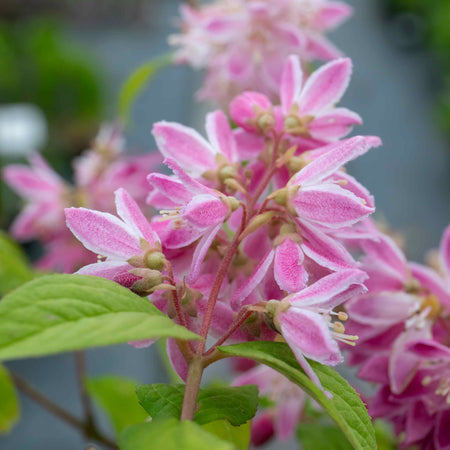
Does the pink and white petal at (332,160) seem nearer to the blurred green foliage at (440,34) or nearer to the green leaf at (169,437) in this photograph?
the green leaf at (169,437)

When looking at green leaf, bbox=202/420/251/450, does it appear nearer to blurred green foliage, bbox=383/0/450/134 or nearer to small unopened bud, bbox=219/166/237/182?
small unopened bud, bbox=219/166/237/182

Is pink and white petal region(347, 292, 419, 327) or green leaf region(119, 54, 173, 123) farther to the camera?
green leaf region(119, 54, 173, 123)

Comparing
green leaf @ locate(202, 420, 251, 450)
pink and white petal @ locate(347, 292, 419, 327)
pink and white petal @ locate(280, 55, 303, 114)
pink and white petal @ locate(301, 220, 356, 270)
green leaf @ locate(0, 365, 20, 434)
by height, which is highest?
pink and white petal @ locate(280, 55, 303, 114)

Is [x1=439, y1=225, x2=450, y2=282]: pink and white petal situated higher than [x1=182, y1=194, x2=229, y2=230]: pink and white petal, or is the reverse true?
[x1=182, y1=194, x2=229, y2=230]: pink and white petal

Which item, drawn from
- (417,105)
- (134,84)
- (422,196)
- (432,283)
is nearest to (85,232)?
(432,283)

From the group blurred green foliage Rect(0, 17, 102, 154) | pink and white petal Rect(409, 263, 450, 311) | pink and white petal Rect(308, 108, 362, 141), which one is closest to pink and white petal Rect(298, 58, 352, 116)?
pink and white petal Rect(308, 108, 362, 141)

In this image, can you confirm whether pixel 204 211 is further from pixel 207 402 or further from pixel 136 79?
pixel 136 79
